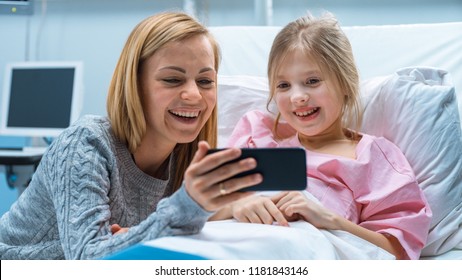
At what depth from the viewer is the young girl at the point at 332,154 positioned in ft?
3.04

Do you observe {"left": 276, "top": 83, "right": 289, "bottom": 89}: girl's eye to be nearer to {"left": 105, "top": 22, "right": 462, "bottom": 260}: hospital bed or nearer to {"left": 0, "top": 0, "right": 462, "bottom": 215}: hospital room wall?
{"left": 105, "top": 22, "right": 462, "bottom": 260}: hospital bed

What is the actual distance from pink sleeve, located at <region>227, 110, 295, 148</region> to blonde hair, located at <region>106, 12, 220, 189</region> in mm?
300

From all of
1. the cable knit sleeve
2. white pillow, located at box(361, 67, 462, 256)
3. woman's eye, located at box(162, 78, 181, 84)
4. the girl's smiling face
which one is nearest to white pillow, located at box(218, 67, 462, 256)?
white pillow, located at box(361, 67, 462, 256)

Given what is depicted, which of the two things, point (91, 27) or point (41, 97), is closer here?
point (41, 97)

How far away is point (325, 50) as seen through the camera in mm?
1115

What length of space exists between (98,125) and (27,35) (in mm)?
1780

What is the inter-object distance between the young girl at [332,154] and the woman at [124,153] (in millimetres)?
172

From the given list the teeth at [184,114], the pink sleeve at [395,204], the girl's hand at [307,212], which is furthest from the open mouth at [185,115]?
the pink sleeve at [395,204]

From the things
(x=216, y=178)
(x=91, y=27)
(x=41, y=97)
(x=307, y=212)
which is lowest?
(x=41, y=97)

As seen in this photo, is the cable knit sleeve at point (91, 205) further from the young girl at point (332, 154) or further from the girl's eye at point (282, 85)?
the girl's eye at point (282, 85)

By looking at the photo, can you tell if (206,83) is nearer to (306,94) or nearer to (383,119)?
(306,94)

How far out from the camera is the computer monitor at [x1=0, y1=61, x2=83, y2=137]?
2.19m

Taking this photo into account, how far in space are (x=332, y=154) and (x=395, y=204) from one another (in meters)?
0.17

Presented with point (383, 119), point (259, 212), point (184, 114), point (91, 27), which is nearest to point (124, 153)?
point (184, 114)
